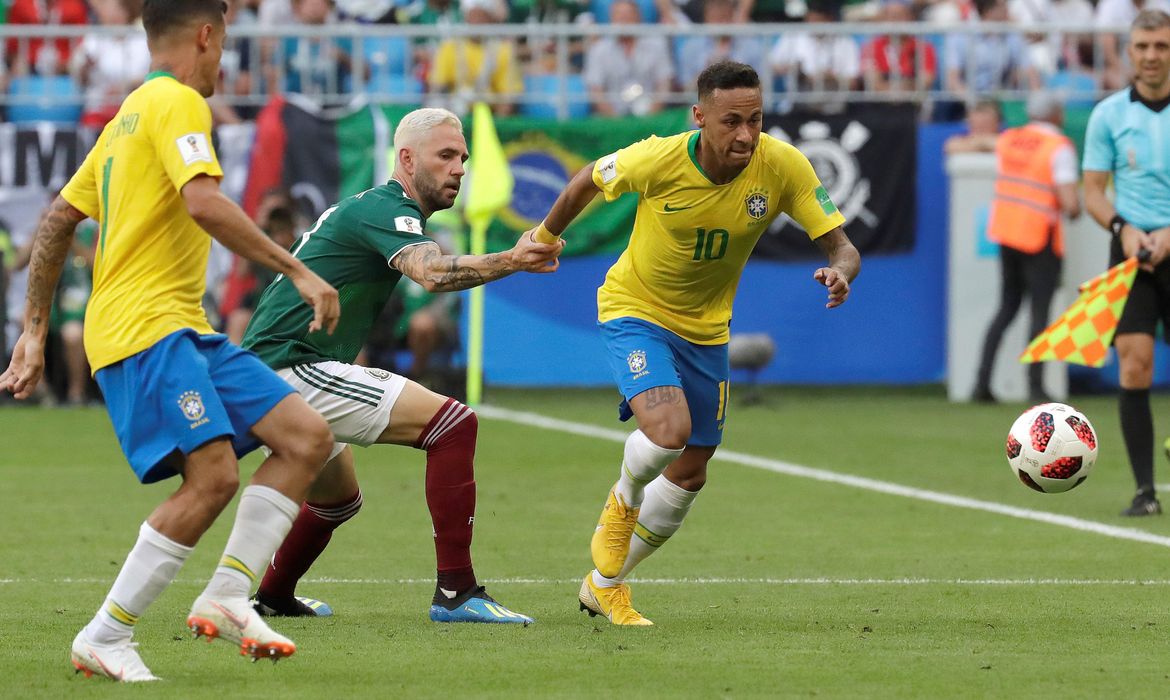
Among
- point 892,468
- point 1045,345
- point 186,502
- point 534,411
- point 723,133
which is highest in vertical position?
point 723,133

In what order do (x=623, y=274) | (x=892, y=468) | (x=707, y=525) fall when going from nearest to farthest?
(x=623, y=274) < (x=707, y=525) < (x=892, y=468)

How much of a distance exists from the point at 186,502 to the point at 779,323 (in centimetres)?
1232

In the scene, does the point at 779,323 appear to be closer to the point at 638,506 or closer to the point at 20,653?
the point at 638,506

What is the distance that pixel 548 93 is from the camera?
17.8m

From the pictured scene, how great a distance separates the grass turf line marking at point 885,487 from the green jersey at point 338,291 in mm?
4152

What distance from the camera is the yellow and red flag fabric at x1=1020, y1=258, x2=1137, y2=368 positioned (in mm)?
9945

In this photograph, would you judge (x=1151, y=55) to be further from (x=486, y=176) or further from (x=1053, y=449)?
(x=486, y=176)

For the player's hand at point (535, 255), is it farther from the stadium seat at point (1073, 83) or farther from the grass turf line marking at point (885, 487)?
the stadium seat at point (1073, 83)

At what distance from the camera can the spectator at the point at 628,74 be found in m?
17.8

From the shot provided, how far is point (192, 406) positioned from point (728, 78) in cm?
245

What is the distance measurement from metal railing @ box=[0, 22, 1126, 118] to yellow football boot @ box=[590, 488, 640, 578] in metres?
10.8

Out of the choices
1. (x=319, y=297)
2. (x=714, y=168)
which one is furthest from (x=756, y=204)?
(x=319, y=297)

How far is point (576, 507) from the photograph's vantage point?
10469 mm

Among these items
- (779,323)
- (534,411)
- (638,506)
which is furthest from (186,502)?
(779,323)
